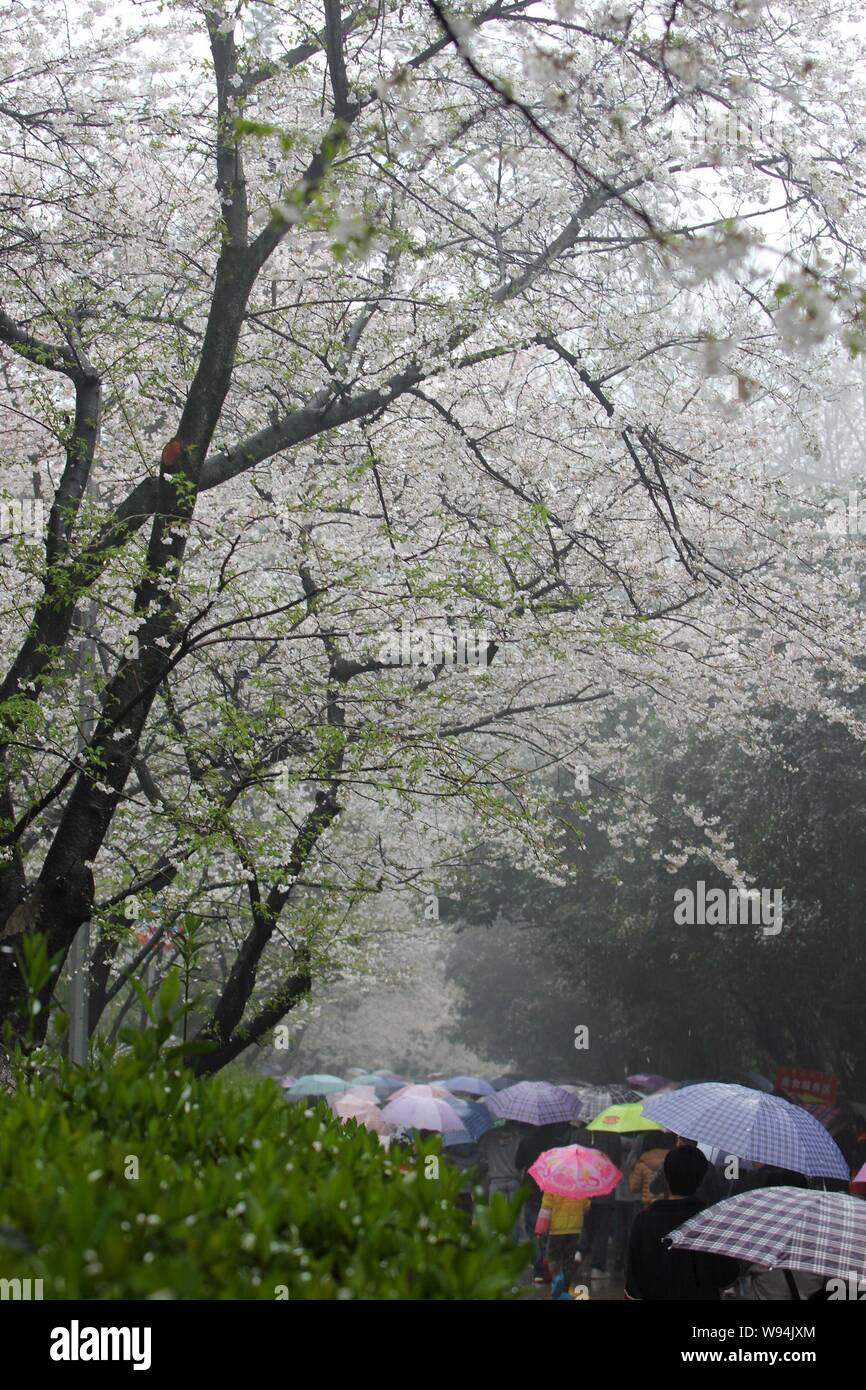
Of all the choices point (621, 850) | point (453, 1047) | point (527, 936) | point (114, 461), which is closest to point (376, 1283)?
point (114, 461)

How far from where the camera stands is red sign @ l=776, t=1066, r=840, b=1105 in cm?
1859

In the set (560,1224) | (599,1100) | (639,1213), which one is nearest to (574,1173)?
(560,1224)

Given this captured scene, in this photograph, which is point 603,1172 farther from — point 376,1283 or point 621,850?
point 376,1283

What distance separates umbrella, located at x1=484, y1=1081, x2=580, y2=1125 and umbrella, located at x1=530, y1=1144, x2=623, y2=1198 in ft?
11.4

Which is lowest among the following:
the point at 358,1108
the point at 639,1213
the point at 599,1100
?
the point at 358,1108

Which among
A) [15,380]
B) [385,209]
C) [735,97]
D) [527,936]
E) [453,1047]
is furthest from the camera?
[453,1047]

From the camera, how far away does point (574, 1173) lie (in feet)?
46.0

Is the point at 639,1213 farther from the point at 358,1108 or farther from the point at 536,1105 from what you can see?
the point at 358,1108

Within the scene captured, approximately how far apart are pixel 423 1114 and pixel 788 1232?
11.9 m

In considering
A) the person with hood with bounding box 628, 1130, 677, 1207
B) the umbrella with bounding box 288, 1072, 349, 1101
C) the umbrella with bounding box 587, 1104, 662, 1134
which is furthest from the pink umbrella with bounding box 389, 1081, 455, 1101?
the person with hood with bounding box 628, 1130, 677, 1207

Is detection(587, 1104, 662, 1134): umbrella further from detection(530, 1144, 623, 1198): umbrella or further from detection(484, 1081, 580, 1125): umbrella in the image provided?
detection(484, 1081, 580, 1125): umbrella

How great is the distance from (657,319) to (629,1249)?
6.42 metres

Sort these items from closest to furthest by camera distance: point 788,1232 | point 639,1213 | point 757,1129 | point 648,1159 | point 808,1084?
1. point 639,1213
2. point 788,1232
3. point 757,1129
4. point 648,1159
5. point 808,1084

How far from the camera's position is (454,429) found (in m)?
9.59
